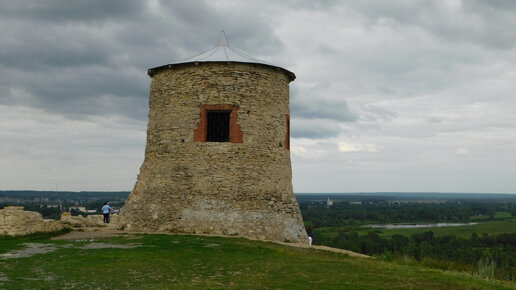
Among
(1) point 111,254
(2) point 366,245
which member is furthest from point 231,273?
(2) point 366,245

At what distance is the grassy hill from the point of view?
23.6ft

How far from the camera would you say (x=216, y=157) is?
14.0m

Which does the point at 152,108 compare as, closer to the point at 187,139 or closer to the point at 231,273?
the point at 187,139

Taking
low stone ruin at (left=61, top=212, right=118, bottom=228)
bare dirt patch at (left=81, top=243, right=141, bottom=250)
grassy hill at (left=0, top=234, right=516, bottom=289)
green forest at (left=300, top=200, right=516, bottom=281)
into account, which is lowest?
green forest at (left=300, top=200, right=516, bottom=281)

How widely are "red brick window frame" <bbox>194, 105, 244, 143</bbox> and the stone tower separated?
0.03 m

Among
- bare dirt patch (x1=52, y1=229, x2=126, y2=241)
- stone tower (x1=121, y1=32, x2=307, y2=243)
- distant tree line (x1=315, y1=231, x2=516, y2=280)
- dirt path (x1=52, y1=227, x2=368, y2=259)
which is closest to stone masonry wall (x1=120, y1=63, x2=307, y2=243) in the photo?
stone tower (x1=121, y1=32, x2=307, y2=243)

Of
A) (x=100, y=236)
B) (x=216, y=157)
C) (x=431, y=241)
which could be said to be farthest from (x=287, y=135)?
(x=431, y=241)

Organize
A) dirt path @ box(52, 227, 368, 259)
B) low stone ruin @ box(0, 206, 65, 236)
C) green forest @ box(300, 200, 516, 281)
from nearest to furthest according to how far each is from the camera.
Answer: green forest @ box(300, 200, 516, 281) → dirt path @ box(52, 227, 368, 259) → low stone ruin @ box(0, 206, 65, 236)


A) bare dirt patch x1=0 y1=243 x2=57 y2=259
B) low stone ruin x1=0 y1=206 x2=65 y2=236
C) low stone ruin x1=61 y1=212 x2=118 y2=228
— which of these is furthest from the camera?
low stone ruin x1=61 y1=212 x2=118 y2=228

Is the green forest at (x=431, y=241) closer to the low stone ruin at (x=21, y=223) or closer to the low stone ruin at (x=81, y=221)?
the low stone ruin at (x=81, y=221)

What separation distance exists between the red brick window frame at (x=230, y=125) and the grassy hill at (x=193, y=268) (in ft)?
12.4

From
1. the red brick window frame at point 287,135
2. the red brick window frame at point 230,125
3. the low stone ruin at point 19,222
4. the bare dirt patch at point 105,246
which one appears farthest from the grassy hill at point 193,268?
the red brick window frame at point 287,135

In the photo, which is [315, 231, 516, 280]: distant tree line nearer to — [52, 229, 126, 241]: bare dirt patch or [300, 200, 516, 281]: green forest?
[300, 200, 516, 281]: green forest

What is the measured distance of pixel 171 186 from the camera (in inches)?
555
